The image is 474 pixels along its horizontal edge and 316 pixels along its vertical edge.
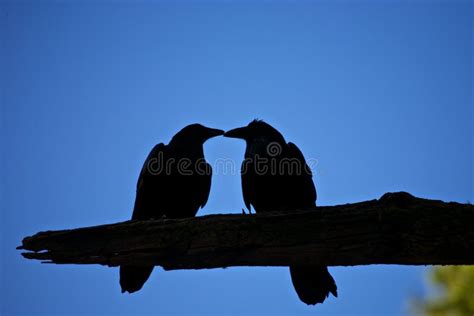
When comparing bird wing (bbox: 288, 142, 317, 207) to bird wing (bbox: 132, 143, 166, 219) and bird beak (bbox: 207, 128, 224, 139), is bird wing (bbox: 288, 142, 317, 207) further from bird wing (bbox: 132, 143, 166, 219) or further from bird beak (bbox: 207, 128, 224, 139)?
bird wing (bbox: 132, 143, 166, 219)

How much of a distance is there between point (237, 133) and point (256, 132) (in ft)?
1.12

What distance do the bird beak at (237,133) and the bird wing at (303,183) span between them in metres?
0.94

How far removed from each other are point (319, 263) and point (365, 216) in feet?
1.73

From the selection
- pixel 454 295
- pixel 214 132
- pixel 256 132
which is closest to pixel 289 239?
pixel 256 132

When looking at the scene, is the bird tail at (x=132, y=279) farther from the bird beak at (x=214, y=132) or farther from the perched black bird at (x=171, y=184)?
the bird beak at (x=214, y=132)

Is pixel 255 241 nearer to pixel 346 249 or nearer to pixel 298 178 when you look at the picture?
pixel 346 249

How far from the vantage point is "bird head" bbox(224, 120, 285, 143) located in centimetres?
752

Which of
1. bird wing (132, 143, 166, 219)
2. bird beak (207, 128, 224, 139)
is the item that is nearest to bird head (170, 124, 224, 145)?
bird beak (207, 128, 224, 139)

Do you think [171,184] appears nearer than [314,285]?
No

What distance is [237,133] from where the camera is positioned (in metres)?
7.87

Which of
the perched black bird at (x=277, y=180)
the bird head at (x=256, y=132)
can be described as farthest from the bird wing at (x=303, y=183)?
the bird head at (x=256, y=132)

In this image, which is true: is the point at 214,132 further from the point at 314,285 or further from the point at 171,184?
the point at 314,285

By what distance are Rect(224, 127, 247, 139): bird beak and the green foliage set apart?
4.92 m

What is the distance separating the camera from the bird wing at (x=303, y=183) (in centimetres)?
692
